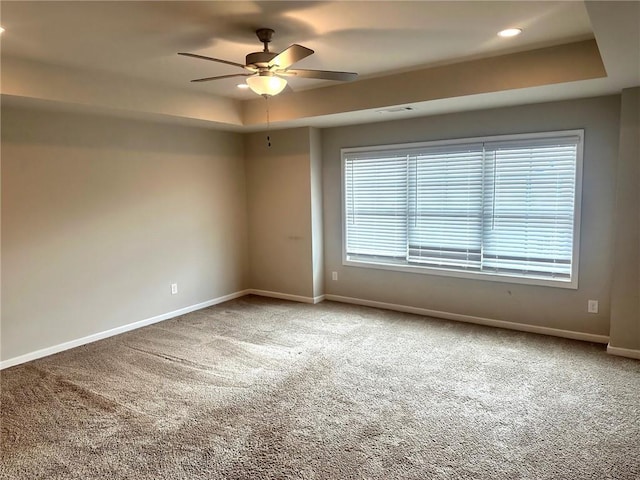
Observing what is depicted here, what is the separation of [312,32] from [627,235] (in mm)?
3007

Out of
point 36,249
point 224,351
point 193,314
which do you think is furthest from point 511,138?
point 36,249

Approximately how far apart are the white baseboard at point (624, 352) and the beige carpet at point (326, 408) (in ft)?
0.36

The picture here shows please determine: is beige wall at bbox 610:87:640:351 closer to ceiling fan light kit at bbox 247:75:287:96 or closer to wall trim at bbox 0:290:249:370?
ceiling fan light kit at bbox 247:75:287:96

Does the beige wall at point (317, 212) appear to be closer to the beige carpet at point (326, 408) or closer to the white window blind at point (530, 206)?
the beige carpet at point (326, 408)

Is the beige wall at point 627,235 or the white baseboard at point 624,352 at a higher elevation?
the beige wall at point 627,235

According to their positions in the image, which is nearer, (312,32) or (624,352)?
(312,32)

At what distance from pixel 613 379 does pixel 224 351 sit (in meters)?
3.17

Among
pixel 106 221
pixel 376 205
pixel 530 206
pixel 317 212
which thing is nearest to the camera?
pixel 530 206

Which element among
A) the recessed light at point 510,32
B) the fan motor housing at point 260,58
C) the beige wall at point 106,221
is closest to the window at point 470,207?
the recessed light at point 510,32

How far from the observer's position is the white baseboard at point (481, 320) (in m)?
4.07

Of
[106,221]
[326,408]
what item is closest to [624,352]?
[326,408]

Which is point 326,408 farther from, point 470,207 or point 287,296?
point 287,296

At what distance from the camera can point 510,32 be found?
9.78 ft

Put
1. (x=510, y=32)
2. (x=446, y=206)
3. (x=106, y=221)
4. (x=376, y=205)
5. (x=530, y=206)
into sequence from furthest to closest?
1. (x=376, y=205)
2. (x=446, y=206)
3. (x=106, y=221)
4. (x=530, y=206)
5. (x=510, y=32)
